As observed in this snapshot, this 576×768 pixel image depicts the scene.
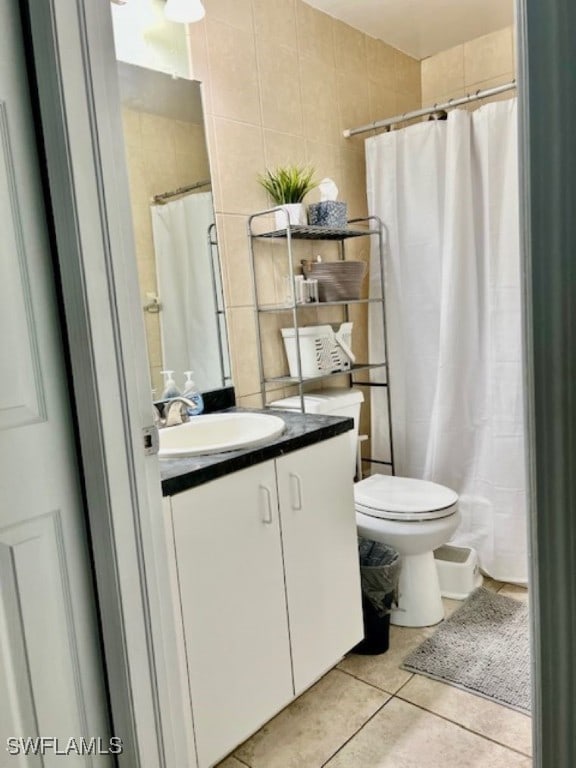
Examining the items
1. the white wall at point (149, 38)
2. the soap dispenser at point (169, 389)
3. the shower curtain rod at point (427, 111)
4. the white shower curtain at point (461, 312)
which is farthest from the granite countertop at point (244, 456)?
Result: the shower curtain rod at point (427, 111)

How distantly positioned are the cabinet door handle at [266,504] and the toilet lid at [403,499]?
64cm

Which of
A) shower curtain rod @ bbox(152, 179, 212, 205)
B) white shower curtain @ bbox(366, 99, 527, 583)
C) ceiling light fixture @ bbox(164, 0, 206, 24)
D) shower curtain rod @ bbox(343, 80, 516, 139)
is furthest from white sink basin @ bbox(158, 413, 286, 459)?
shower curtain rod @ bbox(343, 80, 516, 139)

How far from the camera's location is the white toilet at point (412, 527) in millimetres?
1920

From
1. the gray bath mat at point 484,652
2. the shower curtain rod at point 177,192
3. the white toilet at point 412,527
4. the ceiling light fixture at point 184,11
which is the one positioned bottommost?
the gray bath mat at point 484,652

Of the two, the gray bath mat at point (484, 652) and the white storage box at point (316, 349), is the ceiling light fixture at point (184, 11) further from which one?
the gray bath mat at point (484, 652)

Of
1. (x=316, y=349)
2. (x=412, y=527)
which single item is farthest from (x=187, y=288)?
(x=412, y=527)

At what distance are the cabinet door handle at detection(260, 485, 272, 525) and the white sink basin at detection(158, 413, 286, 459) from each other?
0.56 ft

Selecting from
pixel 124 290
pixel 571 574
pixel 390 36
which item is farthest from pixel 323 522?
pixel 390 36

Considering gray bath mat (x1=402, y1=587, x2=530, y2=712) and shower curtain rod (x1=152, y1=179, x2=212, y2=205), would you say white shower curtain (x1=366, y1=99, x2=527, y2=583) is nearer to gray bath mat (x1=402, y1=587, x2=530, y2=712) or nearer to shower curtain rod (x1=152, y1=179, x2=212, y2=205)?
gray bath mat (x1=402, y1=587, x2=530, y2=712)

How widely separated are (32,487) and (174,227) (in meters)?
1.14

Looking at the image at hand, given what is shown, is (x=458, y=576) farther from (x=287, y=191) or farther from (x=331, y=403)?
(x=287, y=191)

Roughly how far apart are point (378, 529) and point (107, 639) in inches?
42.7

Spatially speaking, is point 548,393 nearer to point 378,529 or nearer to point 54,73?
point 54,73

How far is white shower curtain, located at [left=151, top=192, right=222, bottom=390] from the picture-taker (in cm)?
188
